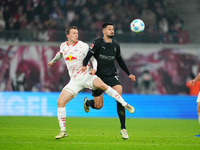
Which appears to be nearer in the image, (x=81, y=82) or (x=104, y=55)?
(x=81, y=82)

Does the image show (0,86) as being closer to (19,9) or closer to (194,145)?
(19,9)

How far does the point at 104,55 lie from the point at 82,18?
15.3 meters

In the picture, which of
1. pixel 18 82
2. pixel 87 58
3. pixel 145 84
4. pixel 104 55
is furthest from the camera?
pixel 145 84

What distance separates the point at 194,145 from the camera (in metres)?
8.62

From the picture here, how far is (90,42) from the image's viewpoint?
75.1 ft

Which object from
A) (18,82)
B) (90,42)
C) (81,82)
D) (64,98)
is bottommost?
(18,82)

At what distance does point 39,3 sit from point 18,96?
7959 mm

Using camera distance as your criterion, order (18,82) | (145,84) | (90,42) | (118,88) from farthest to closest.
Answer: (145,84)
(18,82)
(90,42)
(118,88)

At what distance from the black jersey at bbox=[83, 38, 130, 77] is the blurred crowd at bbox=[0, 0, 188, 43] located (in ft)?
42.8

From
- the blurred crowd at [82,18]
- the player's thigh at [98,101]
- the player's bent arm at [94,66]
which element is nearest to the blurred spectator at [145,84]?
the blurred crowd at [82,18]

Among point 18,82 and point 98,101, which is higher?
point 98,101

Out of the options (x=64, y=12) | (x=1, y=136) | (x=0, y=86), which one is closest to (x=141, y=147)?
(x=1, y=136)

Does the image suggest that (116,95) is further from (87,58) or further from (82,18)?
(82,18)

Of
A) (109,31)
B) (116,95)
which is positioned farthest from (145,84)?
(116,95)
